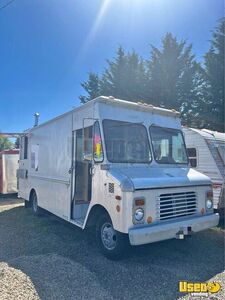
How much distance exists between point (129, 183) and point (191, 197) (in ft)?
4.90

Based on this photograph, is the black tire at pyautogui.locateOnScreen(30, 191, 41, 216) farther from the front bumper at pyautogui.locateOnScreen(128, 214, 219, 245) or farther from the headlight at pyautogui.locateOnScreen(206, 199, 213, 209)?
the headlight at pyautogui.locateOnScreen(206, 199, 213, 209)

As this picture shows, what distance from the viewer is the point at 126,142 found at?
5.54 meters

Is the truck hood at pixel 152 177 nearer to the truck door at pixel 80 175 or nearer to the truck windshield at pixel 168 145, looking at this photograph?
the truck windshield at pixel 168 145

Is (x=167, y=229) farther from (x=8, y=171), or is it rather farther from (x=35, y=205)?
(x=8, y=171)

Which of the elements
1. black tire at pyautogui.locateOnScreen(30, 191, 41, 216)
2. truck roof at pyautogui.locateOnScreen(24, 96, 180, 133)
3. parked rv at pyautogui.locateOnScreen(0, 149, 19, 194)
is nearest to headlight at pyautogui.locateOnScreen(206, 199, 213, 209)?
truck roof at pyautogui.locateOnScreen(24, 96, 180, 133)

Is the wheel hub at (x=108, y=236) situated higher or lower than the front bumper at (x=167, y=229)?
lower

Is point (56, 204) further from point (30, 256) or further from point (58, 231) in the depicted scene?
point (30, 256)

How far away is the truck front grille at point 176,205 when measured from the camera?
4908mm

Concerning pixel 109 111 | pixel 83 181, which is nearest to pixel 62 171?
pixel 83 181

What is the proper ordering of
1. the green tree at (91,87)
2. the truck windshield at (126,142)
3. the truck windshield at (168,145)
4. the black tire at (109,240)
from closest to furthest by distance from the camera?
1. the black tire at (109,240)
2. the truck windshield at (126,142)
3. the truck windshield at (168,145)
4. the green tree at (91,87)

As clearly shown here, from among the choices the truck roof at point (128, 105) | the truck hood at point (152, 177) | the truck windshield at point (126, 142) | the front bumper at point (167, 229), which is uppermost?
the truck roof at point (128, 105)

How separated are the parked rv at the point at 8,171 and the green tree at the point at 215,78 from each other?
12202mm

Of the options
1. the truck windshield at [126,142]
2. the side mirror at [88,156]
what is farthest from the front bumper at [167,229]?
the side mirror at [88,156]

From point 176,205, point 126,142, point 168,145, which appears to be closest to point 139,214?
point 176,205
